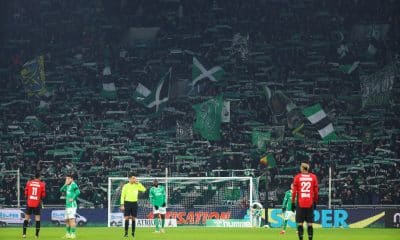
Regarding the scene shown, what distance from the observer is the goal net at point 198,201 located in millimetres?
37750

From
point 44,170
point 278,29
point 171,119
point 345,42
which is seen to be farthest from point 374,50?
point 44,170

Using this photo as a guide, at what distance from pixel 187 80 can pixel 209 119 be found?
3161mm

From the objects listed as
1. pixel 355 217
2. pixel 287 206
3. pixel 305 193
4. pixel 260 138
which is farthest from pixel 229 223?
pixel 305 193

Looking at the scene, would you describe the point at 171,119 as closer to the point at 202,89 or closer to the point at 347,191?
the point at 202,89

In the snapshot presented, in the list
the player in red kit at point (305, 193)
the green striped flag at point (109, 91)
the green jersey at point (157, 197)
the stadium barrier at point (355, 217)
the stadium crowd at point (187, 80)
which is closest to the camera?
the player in red kit at point (305, 193)

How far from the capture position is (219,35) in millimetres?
49125

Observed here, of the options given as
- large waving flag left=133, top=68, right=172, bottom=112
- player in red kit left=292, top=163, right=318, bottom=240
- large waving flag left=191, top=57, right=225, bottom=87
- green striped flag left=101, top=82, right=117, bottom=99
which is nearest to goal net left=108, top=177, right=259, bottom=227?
large waving flag left=133, top=68, right=172, bottom=112

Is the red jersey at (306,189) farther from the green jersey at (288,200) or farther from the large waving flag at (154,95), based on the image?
the large waving flag at (154,95)

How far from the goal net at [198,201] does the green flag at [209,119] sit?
7.00 meters

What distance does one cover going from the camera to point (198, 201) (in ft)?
127

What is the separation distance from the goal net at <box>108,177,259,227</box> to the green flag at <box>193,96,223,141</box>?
700 centimetres

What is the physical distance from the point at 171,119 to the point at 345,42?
35.2 ft

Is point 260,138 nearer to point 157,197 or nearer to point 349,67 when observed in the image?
point 349,67

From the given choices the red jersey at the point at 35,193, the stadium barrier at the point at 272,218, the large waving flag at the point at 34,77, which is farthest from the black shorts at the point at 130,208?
the large waving flag at the point at 34,77
